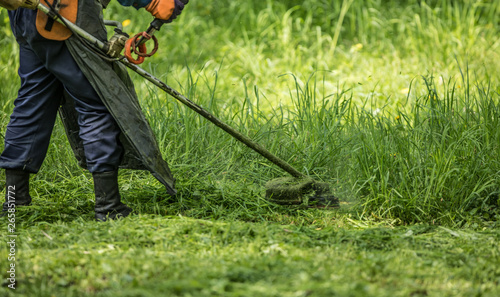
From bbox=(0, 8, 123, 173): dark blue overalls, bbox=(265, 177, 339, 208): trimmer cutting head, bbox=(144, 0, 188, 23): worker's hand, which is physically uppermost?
bbox=(144, 0, 188, 23): worker's hand

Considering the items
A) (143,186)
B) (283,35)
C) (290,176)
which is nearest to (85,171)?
(143,186)

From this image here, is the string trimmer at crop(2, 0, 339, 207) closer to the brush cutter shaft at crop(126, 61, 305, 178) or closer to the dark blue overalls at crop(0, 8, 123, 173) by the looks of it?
the brush cutter shaft at crop(126, 61, 305, 178)

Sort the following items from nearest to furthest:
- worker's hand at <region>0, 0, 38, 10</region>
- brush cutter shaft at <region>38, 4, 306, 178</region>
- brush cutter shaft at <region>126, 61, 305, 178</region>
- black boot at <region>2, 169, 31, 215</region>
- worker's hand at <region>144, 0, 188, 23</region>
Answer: worker's hand at <region>0, 0, 38, 10</region>
brush cutter shaft at <region>38, 4, 306, 178</region>
worker's hand at <region>144, 0, 188, 23</region>
brush cutter shaft at <region>126, 61, 305, 178</region>
black boot at <region>2, 169, 31, 215</region>

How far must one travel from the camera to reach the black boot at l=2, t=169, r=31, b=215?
310cm

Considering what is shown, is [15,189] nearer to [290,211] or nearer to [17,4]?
[17,4]

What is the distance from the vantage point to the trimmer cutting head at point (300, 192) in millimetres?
3295

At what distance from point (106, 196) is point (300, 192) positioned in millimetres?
1125

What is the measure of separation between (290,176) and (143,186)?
947 millimetres

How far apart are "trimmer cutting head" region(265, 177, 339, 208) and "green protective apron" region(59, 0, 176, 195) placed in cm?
65

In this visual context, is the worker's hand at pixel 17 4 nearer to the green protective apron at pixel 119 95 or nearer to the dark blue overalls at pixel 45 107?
the dark blue overalls at pixel 45 107

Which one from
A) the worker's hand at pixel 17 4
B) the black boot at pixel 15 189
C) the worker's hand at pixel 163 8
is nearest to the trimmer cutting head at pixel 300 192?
the worker's hand at pixel 163 8

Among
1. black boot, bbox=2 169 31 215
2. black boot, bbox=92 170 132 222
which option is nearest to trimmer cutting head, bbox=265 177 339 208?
black boot, bbox=92 170 132 222

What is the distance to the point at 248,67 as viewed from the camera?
5.78 metres

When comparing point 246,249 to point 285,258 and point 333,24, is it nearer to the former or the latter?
point 285,258
